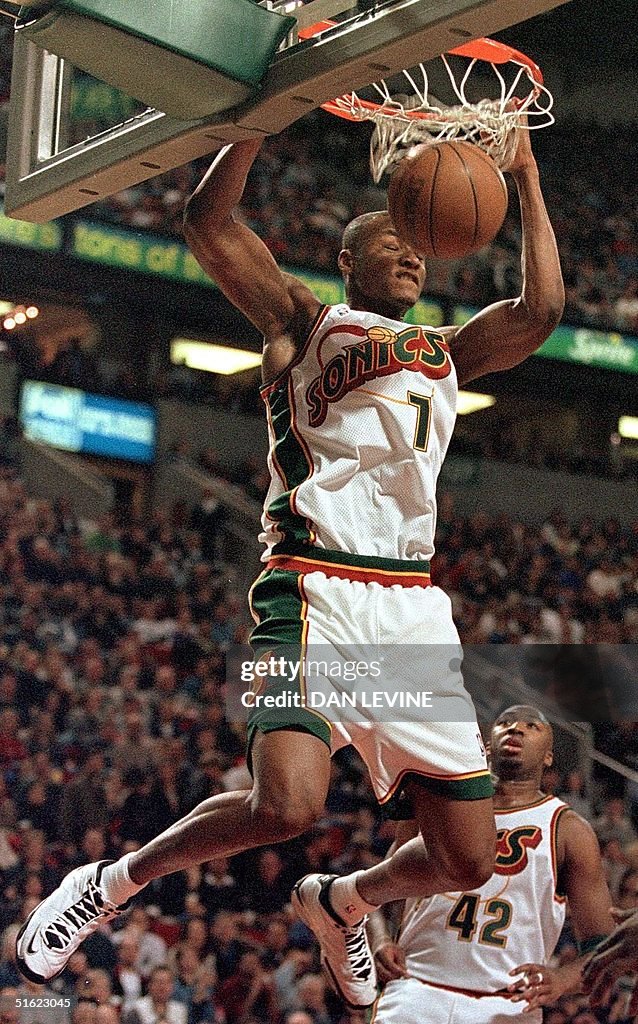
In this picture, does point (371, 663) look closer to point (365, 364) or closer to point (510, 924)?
point (365, 364)

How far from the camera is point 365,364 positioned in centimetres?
366

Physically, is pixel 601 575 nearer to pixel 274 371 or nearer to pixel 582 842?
pixel 582 842

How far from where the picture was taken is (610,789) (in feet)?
35.1

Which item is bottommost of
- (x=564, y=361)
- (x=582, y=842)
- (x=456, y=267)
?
(x=582, y=842)

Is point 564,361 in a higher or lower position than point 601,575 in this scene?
higher

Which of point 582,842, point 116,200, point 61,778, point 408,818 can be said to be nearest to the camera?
point 408,818

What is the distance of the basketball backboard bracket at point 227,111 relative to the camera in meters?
3.05

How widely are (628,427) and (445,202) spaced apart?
15.3 metres

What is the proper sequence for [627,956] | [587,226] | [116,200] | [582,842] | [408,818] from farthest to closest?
[587,226]
[116,200]
[582,842]
[627,956]
[408,818]

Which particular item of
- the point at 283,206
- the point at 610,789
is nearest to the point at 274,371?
the point at 610,789

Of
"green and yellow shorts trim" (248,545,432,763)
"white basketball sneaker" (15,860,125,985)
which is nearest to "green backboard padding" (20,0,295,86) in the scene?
"green and yellow shorts trim" (248,545,432,763)

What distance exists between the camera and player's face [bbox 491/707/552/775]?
482 cm

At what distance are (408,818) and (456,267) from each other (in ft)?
39.6

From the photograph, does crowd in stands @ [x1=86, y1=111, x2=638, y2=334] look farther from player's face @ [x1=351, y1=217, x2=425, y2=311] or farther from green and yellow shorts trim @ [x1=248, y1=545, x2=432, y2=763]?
green and yellow shorts trim @ [x1=248, y1=545, x2=432, y2=763]
